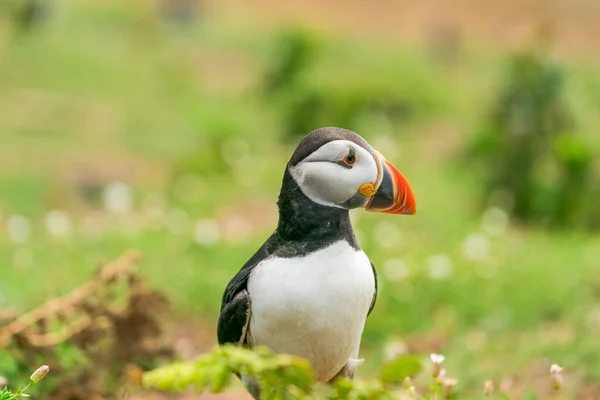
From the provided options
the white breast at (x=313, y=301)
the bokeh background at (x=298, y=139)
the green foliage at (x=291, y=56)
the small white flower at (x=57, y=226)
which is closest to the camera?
the white breast at (x=313, y=301)

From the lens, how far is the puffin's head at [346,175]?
2756 millimetres

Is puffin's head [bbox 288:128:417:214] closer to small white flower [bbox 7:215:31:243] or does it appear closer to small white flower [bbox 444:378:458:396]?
small white flower [bbox 444:378:458:396]

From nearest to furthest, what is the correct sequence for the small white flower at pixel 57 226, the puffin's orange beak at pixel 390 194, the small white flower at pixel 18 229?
the puffin's orange beak at pixel 390 194 < the small white flower at pixel 18 229 < the small white flower at pixel 57 226

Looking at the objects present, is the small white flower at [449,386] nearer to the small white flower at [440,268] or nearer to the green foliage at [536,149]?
the small white flower at [440,268]

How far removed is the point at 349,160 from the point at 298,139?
9.97 metres

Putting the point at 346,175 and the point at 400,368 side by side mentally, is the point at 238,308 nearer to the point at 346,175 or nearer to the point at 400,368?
the point at 346,175

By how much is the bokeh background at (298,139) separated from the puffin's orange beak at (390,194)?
0.89 meters

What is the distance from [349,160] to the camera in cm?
277

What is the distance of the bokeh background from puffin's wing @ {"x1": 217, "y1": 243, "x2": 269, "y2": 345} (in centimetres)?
104

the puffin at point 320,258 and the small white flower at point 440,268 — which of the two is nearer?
the puffin at point 320,258

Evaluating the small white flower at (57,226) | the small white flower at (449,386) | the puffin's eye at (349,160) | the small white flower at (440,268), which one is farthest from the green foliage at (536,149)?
the puffin's eye at (349,160)

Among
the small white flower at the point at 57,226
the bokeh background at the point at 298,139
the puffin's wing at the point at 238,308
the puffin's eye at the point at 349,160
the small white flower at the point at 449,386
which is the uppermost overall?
the puffin's eye at the point at 349,160

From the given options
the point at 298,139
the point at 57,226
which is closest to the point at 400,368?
the point at 57,226

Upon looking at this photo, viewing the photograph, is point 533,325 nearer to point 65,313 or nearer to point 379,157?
point 65,313
